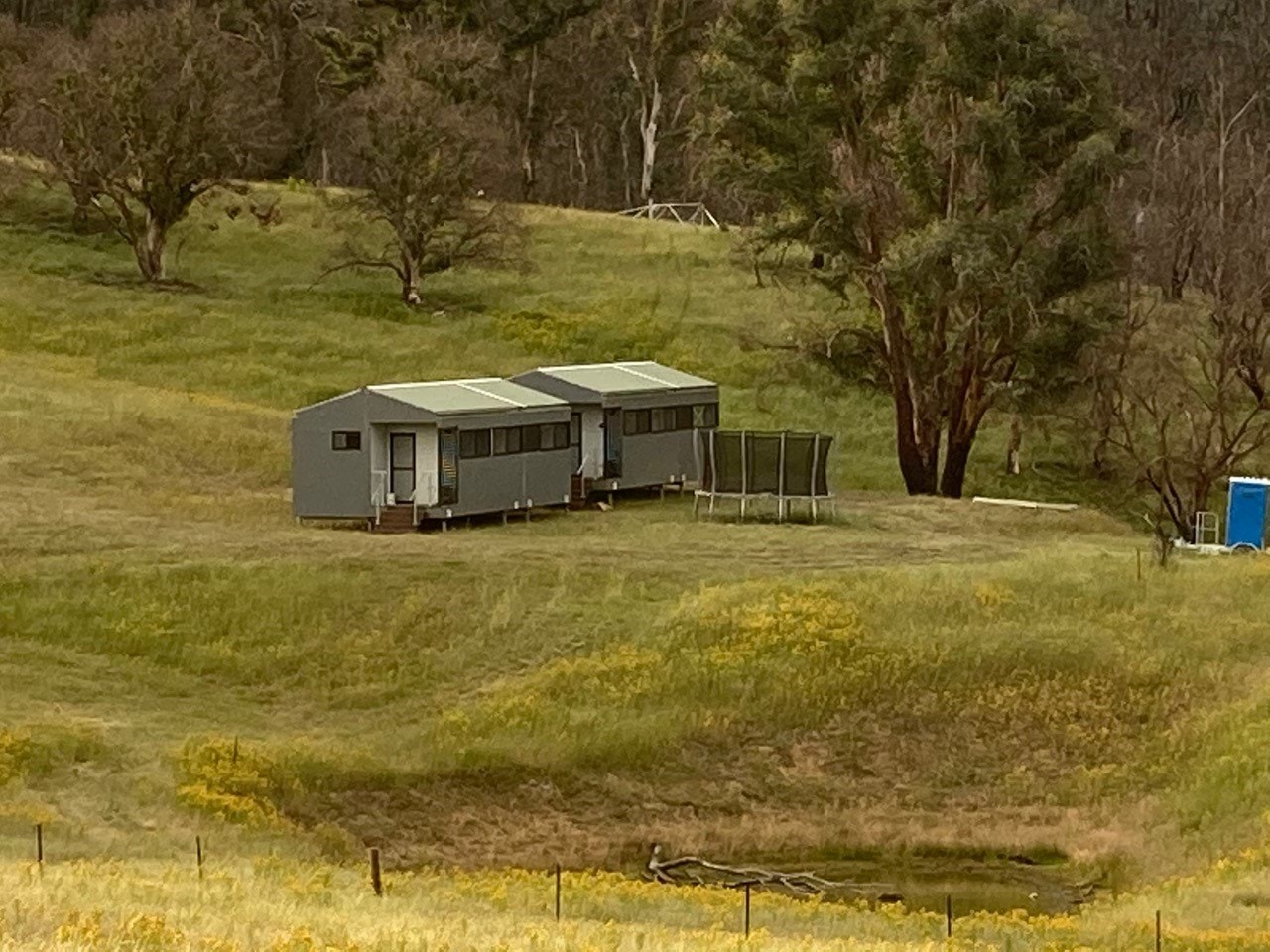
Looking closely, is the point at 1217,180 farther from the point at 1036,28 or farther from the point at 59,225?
the point at 59,225

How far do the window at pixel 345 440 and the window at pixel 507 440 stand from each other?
320 cm

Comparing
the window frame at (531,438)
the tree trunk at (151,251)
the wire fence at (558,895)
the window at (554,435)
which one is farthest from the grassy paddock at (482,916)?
the tree trunk at (151,251)

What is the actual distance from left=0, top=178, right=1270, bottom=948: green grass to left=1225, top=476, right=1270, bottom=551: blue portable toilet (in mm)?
2476

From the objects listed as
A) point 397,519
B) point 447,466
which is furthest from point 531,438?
point 397,519

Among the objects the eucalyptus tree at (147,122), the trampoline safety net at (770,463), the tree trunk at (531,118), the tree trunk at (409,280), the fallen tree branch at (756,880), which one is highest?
the tree trunk at (531,118)

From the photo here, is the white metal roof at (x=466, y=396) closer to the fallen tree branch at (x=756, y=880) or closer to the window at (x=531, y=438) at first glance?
the window at (x=531, y=438)

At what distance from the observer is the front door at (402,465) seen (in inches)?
1809

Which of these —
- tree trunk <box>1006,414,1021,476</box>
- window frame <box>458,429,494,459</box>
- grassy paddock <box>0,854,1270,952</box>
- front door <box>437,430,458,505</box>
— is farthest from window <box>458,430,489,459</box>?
tree trunk <box>1006,414,1021,476</box>

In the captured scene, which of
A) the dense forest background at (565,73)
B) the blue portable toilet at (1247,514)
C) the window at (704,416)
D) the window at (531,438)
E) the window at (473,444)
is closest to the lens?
the window at (473,444)

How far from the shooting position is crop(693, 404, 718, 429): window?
5428 cm

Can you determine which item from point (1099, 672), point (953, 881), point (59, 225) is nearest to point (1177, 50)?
point (59, 225)

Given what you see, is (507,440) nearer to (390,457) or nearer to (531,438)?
(531,438)

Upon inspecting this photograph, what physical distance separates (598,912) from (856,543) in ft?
70.5

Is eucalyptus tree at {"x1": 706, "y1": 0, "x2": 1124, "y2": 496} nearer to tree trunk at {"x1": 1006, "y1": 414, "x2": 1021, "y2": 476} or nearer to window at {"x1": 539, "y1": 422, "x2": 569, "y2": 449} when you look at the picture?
tree trunk at {"x1": 1006, "y1": 414, "x2": 1021, "y2": 476}
